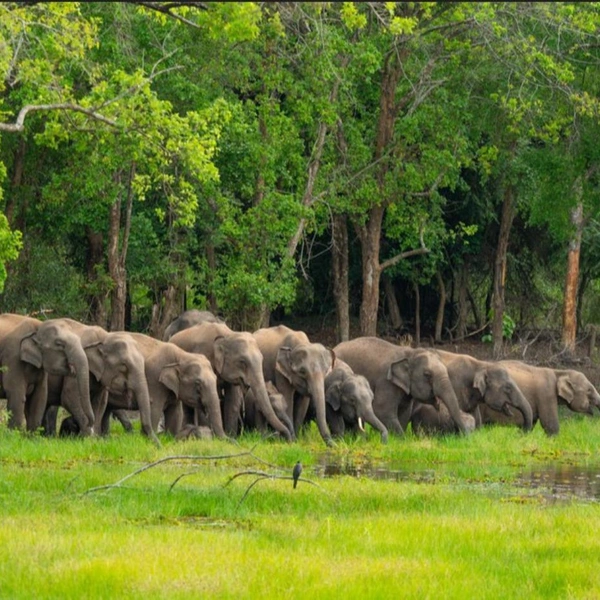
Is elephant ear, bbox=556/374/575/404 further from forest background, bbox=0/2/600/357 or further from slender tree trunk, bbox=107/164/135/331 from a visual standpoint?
slender tree trunk, bbox=107/164/135/331

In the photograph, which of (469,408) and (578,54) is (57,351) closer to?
(469,408)

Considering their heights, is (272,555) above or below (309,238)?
below

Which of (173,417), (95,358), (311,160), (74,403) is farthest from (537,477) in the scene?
(311,160)

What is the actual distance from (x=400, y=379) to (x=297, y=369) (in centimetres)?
215

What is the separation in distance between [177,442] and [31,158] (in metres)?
16.4

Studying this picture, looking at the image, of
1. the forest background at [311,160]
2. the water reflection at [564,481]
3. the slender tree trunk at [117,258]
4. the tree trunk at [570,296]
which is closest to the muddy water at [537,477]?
→ the water reflection at [564,481]

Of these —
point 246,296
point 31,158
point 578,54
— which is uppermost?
point 578,54

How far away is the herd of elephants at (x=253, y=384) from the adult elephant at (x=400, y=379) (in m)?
0.02

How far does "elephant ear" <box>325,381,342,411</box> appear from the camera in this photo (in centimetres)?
2581

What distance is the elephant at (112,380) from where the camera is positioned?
23.3m

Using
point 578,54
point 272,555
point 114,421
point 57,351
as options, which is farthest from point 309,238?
point 272,555

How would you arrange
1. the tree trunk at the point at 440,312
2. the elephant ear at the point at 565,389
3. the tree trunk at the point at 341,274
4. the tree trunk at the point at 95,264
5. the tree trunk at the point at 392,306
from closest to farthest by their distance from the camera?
the elephant ear at the point at 565,389 < the tree trunk at the point at 95,264 < the tree trunk at the point at 341,274 < the tree trunk at the point at 440,312 < the tree trunk at the point at 392,306

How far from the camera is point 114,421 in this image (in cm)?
2920

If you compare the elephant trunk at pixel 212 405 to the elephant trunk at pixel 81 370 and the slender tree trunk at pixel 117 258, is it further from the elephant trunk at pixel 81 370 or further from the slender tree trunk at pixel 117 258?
the slender tree trunk at pixel 117 258
